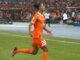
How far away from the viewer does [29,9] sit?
5316 cm

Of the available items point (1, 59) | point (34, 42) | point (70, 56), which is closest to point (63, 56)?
point (70, 56)

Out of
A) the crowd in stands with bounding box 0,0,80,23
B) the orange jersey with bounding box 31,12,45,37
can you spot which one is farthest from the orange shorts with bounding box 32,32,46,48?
the crowd in stands with bounding box 0,0,80,23

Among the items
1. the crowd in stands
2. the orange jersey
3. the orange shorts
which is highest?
the orange jersey

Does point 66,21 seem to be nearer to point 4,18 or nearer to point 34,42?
point 4,18

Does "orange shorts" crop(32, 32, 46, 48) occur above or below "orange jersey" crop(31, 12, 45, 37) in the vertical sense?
below

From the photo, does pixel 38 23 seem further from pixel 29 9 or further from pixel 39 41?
pixel 29 9

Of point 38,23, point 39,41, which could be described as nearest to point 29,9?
point 38,23

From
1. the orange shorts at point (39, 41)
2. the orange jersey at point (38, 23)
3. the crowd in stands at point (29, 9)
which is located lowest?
the crowd in stands at point (29, 9)

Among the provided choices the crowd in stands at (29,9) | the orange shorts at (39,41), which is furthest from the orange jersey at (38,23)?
the crowd in stands at (29,9)

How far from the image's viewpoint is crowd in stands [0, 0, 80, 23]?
50.9m

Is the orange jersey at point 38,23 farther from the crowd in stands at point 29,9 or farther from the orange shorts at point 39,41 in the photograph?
the crowd in stands at point 29,9

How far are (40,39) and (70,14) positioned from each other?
39.9 m

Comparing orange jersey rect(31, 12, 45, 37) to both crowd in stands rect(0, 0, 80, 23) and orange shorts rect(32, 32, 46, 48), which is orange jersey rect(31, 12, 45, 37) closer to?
orange shorts rect(32, 32, 46, 48)

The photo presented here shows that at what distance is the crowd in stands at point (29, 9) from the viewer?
5094cm
